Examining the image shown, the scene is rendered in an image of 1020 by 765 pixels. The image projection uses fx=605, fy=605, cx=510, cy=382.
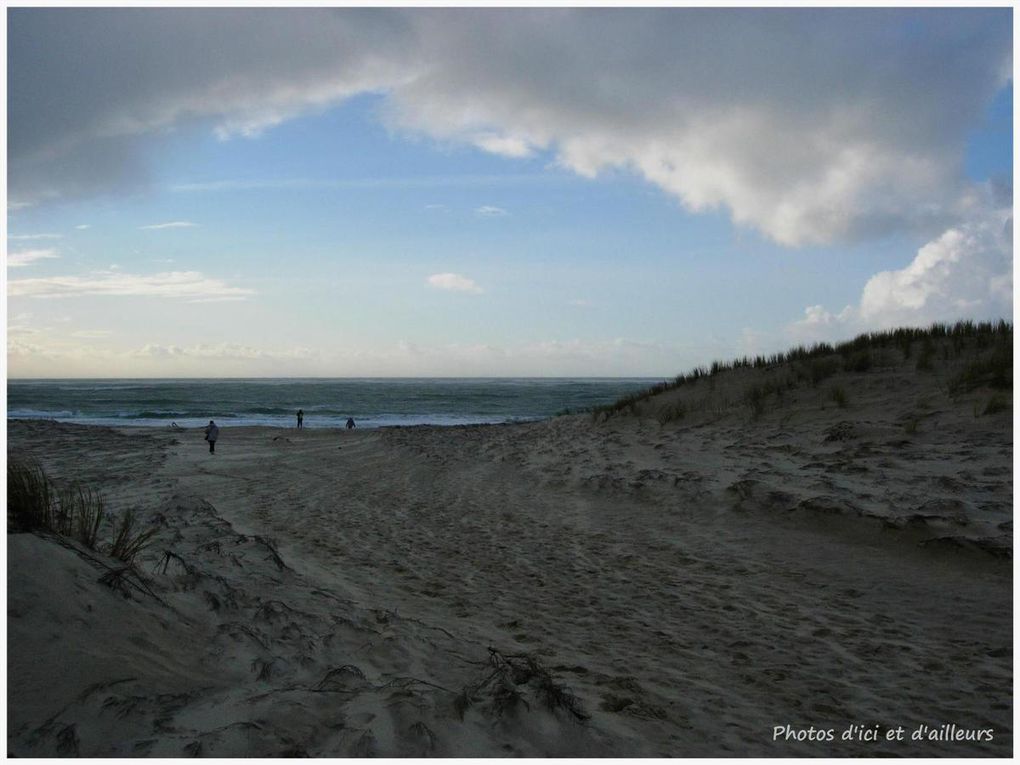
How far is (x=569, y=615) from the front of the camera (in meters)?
5.31

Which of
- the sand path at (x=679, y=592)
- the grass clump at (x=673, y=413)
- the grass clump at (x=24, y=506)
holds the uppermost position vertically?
the grass clump at (x=673, y=413)

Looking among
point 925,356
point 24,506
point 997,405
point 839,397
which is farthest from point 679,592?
point 925,356

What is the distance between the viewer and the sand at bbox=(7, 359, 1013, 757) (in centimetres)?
294

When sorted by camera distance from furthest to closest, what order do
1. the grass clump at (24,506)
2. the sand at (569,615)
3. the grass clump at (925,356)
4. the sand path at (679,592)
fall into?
the grass clump at (925,356) → the grass clump at (24,506) → the sand path at (679,592) → the sand at (569,615)

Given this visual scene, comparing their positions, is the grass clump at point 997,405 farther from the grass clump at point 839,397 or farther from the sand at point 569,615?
the grass clump at point 839,397

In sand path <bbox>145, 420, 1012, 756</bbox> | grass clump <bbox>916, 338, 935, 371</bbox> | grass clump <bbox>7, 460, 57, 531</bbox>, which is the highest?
grass clump <bbox>916, 338, 935, 371</bbox>

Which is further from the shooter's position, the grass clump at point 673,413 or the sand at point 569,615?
the grass clump at point 673,413

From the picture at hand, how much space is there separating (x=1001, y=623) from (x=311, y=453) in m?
17.9

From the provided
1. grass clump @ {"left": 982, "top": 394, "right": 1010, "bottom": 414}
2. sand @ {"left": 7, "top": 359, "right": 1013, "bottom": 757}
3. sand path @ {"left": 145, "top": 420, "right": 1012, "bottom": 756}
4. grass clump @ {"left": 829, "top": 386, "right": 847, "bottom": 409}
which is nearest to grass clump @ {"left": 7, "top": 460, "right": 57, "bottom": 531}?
sand @ {"left": 7, "top": 359, "right": 1013, "bottom": 757}

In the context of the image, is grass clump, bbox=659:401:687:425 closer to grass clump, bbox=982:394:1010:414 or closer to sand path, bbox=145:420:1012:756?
sand path, bbox=145:420:1012:756

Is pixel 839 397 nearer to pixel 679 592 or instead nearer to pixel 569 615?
pixel 679 592

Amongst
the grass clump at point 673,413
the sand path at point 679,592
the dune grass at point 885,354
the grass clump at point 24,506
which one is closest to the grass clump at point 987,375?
the dune grass at point 885,354

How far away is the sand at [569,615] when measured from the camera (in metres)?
2.94

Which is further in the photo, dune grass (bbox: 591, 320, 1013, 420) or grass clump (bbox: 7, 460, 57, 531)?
dune grass (bbox: 591, 320, 1013, 420)
